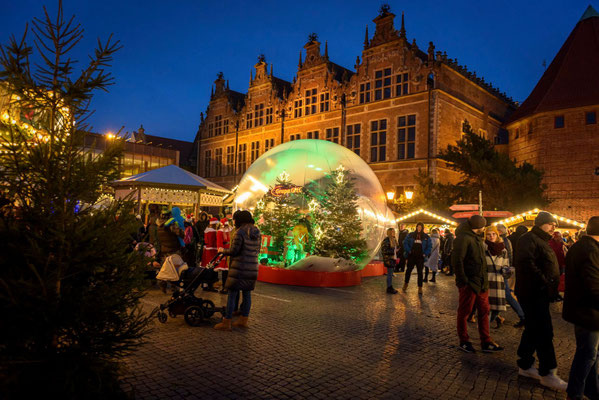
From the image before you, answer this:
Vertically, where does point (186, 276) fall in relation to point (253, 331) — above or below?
above

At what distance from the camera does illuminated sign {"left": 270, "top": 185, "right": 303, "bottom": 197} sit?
11742mm

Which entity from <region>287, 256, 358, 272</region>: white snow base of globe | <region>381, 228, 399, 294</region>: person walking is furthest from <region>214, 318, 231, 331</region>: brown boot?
<region>287, 256, 358, 272</region>: white snow base of globe

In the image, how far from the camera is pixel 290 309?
7.30 metres

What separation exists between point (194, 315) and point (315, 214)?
5.90 metres

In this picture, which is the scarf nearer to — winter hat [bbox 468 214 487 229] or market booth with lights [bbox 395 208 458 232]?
winter hat [bbox 468 214 487 229]

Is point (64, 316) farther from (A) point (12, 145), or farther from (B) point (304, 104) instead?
(B) point (304, 104)

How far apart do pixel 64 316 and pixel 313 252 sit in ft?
29.0

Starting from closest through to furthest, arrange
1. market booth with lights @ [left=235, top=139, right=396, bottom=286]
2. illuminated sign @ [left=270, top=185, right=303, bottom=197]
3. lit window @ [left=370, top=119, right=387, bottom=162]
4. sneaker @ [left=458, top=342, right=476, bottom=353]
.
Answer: sneaker @ [left=458, top=342, right=476, bottom=353] < market booth with lights @ [left=235, top=139, right=396, bottom=286] < illuminated sign @ [left=270, top=185, right=303, bottom=197] < lit window @ [left=370, top=119, right=387, bottom=162]

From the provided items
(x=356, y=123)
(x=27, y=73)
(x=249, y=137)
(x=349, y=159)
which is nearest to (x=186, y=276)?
(x=27, y=73)

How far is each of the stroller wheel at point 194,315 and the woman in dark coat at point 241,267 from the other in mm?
330

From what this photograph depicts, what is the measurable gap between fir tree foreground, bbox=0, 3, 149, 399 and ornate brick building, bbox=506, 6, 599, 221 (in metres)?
27.7

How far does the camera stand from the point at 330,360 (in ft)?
15.1

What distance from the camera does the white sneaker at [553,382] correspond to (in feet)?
13.1

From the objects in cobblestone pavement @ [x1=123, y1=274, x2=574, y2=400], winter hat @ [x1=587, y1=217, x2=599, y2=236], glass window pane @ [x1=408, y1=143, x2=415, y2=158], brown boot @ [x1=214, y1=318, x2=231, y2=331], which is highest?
glass window pane @ [x1=408, y1=143, x2=415, y2=158]
